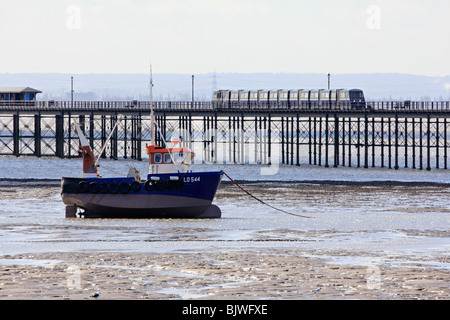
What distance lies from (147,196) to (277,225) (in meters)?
7.61

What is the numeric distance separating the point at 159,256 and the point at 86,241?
608cm

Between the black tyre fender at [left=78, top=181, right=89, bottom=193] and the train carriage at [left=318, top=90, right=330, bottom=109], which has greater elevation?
the train carriage at [left=318, top=90, right=330, bottom=109]

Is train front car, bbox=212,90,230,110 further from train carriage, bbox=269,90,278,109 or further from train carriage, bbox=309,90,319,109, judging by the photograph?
train carriage, bbox=309,90,319,109

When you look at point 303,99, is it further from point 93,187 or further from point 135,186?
point 135,186

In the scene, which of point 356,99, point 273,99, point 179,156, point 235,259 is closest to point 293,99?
point 273,99

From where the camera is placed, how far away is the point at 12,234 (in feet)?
132

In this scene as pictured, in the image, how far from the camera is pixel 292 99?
374 feet

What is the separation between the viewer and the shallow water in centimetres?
3588

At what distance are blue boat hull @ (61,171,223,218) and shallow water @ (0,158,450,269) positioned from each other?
44.8 inches

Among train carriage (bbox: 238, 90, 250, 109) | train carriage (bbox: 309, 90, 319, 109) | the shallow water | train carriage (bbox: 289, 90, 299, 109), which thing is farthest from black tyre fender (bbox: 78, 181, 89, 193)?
train carriage (bbox: 238, 90, 250, 109)

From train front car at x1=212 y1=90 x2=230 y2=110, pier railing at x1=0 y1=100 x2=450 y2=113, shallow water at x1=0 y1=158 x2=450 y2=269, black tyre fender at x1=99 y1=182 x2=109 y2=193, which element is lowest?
shallow water at x1=0 y1=158 x2=450 y2=269

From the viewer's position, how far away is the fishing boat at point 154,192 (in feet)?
157

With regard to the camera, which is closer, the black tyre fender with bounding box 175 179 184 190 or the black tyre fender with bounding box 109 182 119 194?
the black tyre fender with bounding box 175 179 184 190
